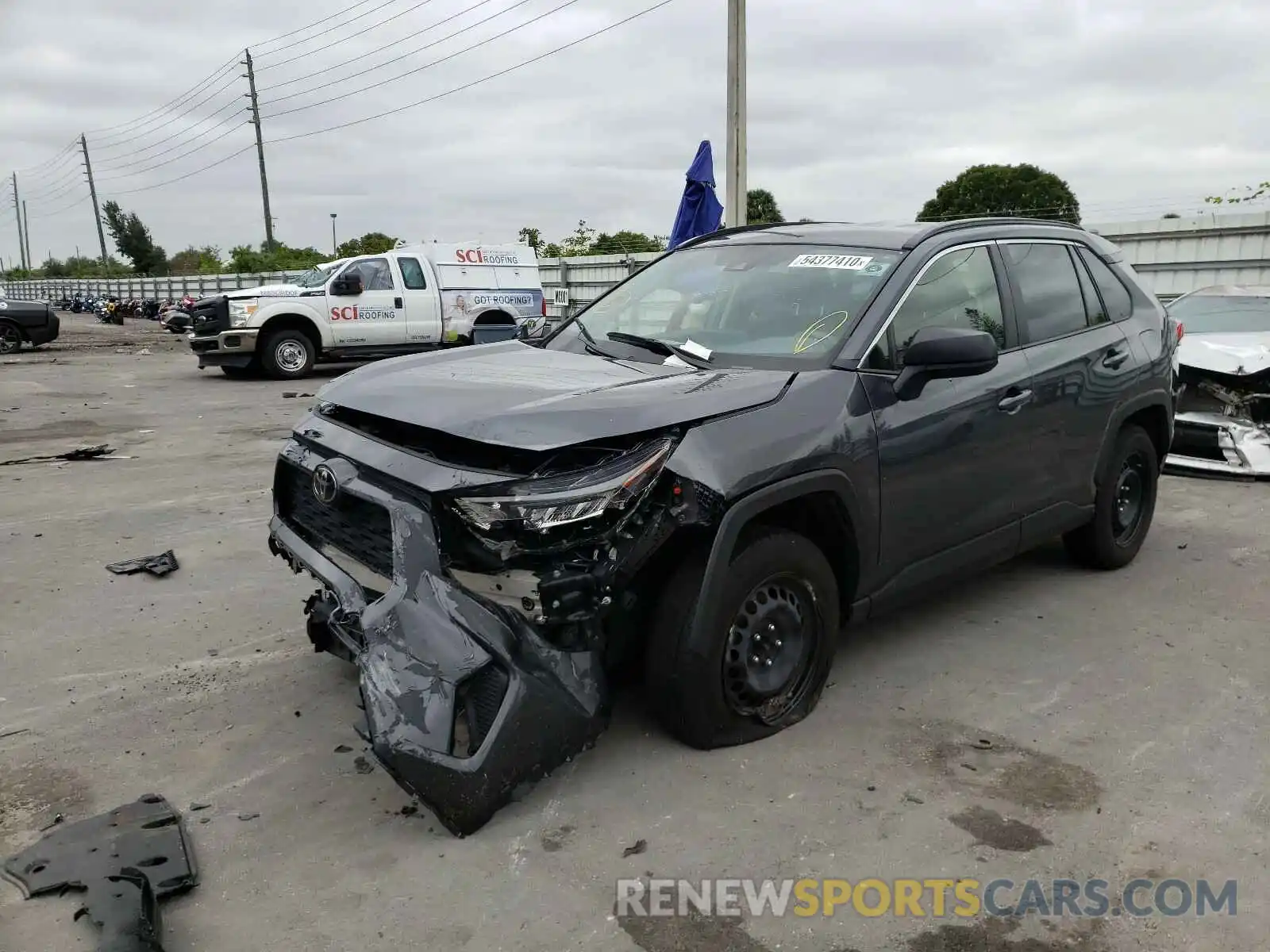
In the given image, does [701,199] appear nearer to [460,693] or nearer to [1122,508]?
[1122,508]

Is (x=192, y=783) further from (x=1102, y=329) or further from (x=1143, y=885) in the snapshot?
(x=1102, y=329)

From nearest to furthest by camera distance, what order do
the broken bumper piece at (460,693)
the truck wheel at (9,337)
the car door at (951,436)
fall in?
the broken bumper piece at (460,693), the car door at (951,436), the truck wheel at (9,337)

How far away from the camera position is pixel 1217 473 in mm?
7465

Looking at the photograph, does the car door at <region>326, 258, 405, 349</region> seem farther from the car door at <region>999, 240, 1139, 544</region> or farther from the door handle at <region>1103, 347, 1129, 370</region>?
the door handle at <region>1103, 347, 1129, 370</region>

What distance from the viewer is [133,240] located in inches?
2712

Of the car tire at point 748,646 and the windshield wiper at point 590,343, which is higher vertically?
the windshield wiper at point 590,343

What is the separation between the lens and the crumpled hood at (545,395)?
2.83 m

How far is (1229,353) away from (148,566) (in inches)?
298

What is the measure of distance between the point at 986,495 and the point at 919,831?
5.23 ft

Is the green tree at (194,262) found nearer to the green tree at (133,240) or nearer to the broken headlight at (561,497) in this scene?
the green tree at (133,240)

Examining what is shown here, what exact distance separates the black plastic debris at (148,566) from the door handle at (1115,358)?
486 cm

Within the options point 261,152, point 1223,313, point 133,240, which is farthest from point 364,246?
point 1223,313

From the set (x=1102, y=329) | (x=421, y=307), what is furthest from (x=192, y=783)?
(x=421, y=307)

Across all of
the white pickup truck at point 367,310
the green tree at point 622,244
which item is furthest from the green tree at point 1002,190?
the white pickup truck at point 367,310
